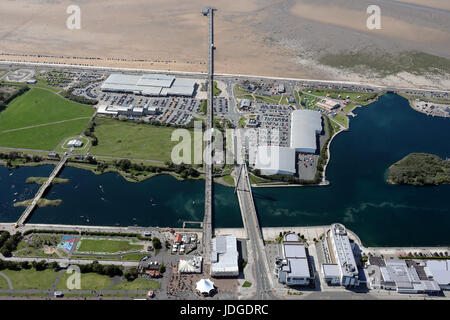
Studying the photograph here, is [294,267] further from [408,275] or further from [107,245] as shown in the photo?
[107,245]

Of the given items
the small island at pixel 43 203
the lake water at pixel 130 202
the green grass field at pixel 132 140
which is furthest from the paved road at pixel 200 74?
the small island at pixel 43 203

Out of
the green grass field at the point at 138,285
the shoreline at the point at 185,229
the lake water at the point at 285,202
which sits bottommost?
the green grass field at the point at 138,285

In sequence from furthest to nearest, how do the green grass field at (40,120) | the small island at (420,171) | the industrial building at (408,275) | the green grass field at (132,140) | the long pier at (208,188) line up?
1. the green grass field at (40,120)
2. the green grass field at (132,140)
3. the small island at (420,171)
4. the long pier at (208,188)
5. the industrial building at (408,275)

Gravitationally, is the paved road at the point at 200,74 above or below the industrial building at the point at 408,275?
above

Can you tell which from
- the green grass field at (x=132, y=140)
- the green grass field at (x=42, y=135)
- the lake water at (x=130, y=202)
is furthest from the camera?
the green grass field at (x=42, y=135)

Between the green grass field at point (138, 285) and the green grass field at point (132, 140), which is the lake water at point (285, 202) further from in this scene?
the green grass field at point (138, 285)

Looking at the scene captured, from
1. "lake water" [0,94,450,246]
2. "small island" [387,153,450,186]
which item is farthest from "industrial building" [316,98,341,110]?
"small island" [387,153,450,186]

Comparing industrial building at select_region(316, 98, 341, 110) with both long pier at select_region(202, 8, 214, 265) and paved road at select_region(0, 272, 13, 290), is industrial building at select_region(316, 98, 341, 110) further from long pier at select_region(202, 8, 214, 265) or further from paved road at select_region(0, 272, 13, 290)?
paved road at select_region(0, 272, 13, 290)
